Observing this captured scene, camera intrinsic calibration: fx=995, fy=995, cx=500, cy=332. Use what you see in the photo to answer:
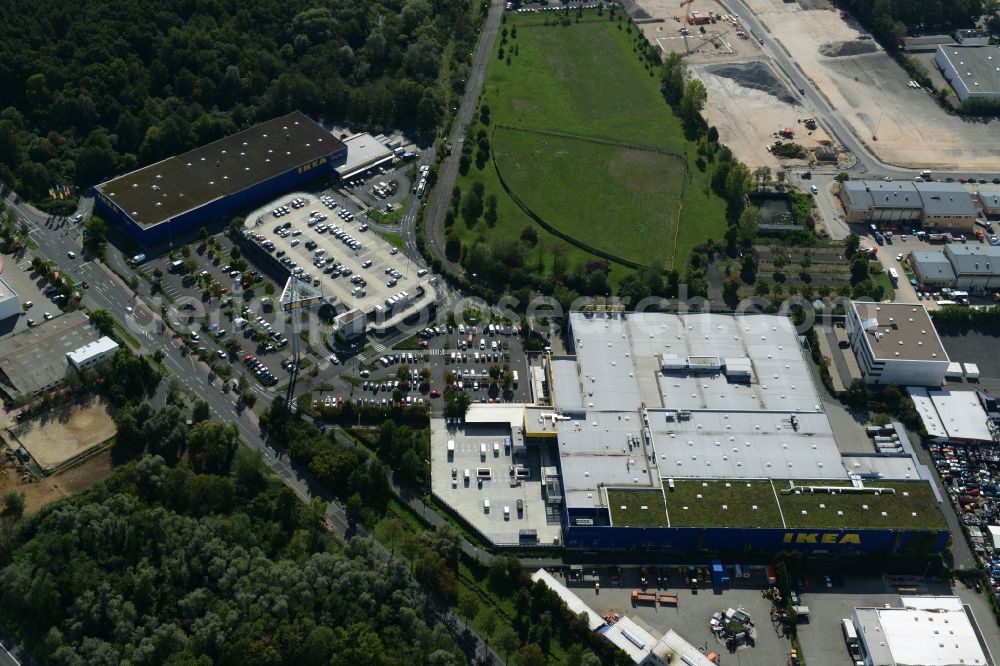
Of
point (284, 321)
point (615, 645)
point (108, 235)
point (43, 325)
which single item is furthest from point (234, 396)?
point (615, 645)

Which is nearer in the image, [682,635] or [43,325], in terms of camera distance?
[682,635]

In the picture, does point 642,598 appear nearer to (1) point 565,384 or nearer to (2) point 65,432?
(1) point 565,384

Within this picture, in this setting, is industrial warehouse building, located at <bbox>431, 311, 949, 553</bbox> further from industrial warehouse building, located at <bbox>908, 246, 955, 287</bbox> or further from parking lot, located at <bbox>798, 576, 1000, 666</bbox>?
industrial warehouse building, located at <bbox>908, 246, 955, 287</bbox>

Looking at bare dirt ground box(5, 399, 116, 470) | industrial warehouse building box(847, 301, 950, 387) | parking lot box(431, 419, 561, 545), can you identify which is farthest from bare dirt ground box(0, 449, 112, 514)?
industrial warehouse building box(847, 301, 950, 387)

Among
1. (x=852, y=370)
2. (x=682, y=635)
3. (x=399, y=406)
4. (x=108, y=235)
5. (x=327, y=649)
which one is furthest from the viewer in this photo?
(x=108, y=235)

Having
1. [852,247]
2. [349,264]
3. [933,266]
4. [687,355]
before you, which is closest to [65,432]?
[349,264]

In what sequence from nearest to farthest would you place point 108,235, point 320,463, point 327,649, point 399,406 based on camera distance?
point 327,649 < point 320,463 < point 399,406 < point 108,235

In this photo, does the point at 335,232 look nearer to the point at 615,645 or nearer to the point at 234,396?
the point at 234,396
